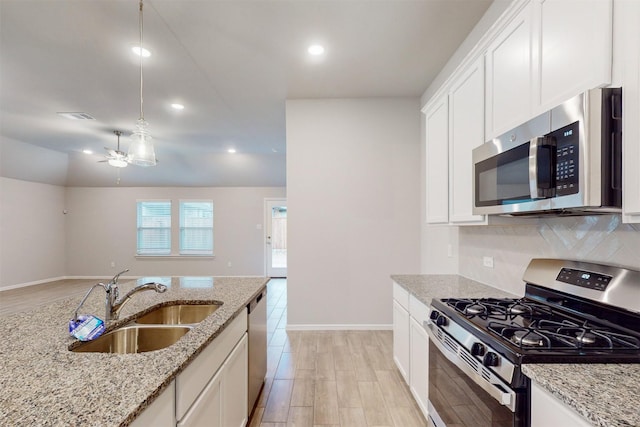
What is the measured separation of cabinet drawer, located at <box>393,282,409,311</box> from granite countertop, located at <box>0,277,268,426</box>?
1.37 meters

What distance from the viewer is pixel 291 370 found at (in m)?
2.89

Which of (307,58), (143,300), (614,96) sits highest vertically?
(307,58)

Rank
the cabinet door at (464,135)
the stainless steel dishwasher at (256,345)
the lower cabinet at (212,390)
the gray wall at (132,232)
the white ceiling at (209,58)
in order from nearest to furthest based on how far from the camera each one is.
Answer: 1. the lower cabinet at (212,390)
2. the cabinet door at (464,135)
3. the stainless steel dishwasher at (256,345)
4. the white ceiling at (209,58)
5. the gray wall at (132,232)

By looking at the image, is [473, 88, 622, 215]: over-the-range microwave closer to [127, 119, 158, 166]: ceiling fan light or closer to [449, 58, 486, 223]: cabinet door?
[449, 58, 486, 223]: cabinet door

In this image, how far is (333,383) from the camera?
265 cm

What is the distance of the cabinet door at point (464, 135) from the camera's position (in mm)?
1926

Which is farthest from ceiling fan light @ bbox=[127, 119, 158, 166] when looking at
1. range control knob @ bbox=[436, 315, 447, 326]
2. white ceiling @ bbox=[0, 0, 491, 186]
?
range control knob @ bbox=[436, 315, 447, 326]

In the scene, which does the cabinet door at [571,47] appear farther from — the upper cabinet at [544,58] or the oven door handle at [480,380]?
the oven door handle at [480,380]

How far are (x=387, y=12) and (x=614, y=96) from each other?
1.84m

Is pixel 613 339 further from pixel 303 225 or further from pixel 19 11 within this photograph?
pixel 19 11

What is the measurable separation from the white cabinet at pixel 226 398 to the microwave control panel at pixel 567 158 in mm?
1636

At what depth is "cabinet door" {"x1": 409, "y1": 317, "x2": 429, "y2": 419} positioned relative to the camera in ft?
6.48

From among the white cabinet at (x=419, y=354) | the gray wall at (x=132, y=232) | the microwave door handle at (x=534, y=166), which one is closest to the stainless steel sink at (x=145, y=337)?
the white cabinet at (x=419, y=354)

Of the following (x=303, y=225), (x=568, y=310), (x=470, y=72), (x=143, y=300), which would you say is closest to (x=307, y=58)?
(x=470, y=72)
